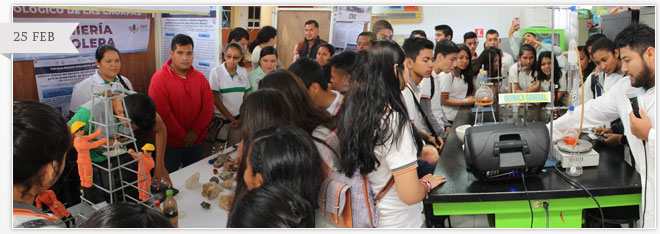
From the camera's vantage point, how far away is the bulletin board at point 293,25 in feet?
15.2

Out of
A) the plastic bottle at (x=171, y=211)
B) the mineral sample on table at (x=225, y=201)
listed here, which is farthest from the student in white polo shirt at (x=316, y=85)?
the plastic bottle at (x=171, y=211)

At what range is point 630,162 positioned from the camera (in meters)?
1.80

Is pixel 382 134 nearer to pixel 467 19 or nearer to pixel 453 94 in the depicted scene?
pixel 453 94

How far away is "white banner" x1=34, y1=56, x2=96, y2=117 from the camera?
8.91ft

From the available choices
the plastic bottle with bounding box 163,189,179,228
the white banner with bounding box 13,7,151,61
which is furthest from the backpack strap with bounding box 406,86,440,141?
the white banner with bounding box 13,7,151,61

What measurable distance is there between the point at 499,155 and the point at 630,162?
563 millimetres

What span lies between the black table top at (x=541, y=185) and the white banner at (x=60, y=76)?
7.28 feet

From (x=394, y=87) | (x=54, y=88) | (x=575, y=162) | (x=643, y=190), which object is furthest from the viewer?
(x=54, y=88)

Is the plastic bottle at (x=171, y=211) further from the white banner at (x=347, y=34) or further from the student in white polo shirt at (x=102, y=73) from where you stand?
the white banner at (x=347, y=34)

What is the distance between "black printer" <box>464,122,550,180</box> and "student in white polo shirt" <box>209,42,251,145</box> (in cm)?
195

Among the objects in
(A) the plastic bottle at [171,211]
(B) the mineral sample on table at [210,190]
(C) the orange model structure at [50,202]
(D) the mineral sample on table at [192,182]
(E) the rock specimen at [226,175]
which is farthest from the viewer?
(E) the rock specimen at [226,175]
